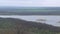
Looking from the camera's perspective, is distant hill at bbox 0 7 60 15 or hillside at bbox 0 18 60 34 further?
hillside at bbox 0 18 60 34

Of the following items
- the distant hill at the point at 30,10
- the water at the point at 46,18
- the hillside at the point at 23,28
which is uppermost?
the distant hill at the point at 30,10

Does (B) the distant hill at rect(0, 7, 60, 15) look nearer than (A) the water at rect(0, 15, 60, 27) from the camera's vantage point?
Yes

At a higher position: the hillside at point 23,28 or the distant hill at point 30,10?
the distant hill at point 30,10

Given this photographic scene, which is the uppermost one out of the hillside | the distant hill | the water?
the distant hill

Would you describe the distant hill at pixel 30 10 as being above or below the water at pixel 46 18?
above

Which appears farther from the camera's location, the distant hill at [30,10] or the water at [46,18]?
the water at [46,18]

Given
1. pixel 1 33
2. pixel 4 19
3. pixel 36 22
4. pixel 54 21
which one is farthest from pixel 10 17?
pixel 54 21

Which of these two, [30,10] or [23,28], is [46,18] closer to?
[30,10]

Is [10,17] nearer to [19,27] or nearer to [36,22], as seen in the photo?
[19,27]

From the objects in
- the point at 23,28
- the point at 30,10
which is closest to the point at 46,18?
the point at 30,10

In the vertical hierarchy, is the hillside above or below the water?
below

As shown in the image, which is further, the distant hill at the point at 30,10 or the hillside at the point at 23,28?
the hillside at the point at 23,28
